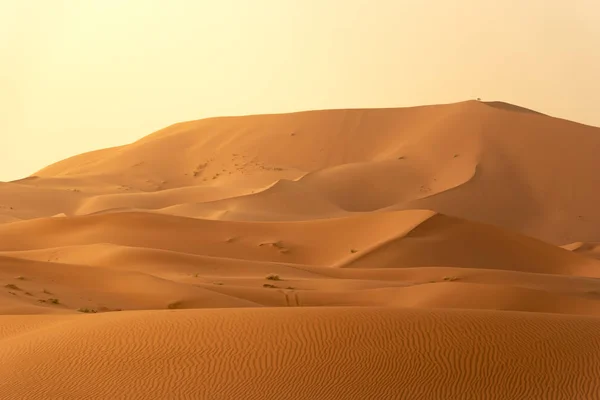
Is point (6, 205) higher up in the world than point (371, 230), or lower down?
higher up

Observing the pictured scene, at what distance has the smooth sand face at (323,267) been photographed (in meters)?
7.04

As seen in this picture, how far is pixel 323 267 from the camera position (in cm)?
1834

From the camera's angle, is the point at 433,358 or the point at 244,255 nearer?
the point at 433,358

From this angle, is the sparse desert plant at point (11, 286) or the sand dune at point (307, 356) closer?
the sand dune at point (307, 356)

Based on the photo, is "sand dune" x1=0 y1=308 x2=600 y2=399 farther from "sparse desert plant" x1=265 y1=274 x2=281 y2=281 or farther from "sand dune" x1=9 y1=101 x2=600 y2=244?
"sand dune" x1=9 y1=101 x2=600 y2=244

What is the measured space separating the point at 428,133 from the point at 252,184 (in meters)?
10.8

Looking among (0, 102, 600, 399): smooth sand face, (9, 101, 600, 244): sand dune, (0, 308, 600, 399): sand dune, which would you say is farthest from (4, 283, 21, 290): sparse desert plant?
(9, 101, 600, 244): sand dune

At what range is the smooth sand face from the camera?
704cm

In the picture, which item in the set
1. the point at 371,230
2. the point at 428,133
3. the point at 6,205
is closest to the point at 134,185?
the point at 6,205

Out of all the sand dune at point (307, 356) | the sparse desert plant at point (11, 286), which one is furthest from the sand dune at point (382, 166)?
the sand dune at point (307, 356)

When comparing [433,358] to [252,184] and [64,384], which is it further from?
[252,184]

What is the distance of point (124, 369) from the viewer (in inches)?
277

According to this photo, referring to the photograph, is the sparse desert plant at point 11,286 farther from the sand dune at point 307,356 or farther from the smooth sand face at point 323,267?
the sand dune at point 307,356

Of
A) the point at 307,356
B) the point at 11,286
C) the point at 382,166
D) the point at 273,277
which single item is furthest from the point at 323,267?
the point at 382,166
